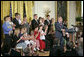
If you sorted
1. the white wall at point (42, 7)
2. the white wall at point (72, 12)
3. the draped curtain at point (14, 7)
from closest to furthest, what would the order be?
the draped curtain at point (14, 7) → the white wall at point (42, 7) → the white wall at point (72, 12)

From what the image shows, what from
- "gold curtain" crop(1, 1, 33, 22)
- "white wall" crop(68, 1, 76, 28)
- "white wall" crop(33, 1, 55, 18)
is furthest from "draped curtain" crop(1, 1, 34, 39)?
"white wall" crop(68, 1, 76, 28)

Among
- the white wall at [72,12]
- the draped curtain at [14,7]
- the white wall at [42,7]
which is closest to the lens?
the draped curtain at [14,7]

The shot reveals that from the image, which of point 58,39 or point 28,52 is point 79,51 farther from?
point 58,39

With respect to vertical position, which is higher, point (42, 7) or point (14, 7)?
point (42, 7)

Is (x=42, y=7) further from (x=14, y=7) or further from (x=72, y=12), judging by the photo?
(x=14, y=7)

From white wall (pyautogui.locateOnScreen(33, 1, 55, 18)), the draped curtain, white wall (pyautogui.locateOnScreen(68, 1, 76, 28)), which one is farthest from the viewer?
white wall (pyautogui.locateOnScreen(68, 1, 76, 28))

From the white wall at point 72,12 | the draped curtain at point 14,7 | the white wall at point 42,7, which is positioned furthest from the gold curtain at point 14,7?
the white wall at point 72,12

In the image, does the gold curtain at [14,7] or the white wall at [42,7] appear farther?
the white wall at [42,7]

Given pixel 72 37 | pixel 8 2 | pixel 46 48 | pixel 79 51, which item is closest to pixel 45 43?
pixel 46 48

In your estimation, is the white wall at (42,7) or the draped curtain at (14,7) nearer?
the draped curtain at (14,7)

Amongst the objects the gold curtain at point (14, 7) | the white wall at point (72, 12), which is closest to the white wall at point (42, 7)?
the white wall at point (72, 12)

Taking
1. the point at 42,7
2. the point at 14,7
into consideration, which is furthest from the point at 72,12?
the point at 14,7

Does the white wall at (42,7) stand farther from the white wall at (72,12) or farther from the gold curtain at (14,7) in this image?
the gold curtain at (14,7)

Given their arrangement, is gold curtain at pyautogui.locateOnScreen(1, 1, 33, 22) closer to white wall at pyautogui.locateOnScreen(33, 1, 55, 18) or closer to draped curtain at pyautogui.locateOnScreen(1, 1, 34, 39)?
draped curtain at pyautogui.locateOnScreen(1, 1, 34, 39)
